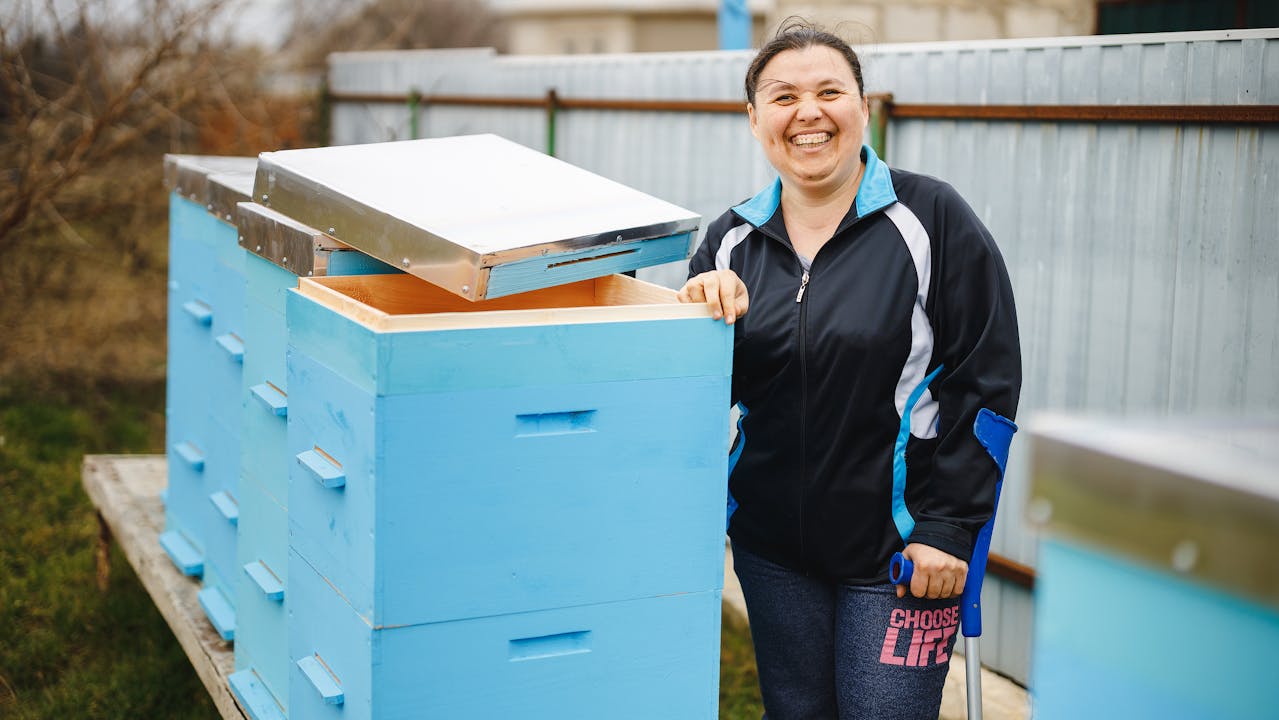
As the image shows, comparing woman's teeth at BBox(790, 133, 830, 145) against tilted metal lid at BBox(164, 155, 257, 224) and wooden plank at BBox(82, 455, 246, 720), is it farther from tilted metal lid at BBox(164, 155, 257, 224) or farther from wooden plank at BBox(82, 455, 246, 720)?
wooden plank at BBox(82, 455, 246, 720)

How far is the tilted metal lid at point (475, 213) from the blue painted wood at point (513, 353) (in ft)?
0.47

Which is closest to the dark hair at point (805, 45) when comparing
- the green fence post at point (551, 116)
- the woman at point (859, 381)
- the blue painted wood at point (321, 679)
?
the woman at point (859, 381)

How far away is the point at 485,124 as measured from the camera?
782cm

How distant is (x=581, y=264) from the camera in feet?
7.62

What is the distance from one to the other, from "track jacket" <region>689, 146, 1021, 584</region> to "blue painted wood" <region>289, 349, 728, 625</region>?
221 mm

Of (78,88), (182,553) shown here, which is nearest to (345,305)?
(182,553)

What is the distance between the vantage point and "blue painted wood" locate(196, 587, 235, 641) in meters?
3.55

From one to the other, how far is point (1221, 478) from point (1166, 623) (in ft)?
0.46

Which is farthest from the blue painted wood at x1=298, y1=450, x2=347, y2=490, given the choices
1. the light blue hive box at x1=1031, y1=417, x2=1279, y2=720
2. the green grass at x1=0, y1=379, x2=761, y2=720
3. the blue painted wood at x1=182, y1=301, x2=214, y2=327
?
the green grass at x1=0, y1=379, x2=761, y2=720

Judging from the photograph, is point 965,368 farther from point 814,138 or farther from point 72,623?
point 72,623

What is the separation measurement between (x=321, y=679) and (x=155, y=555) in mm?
2269

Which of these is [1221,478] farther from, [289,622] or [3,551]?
[3,551]

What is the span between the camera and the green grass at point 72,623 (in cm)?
418

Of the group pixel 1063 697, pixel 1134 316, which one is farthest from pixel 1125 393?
pixel 1063 697
